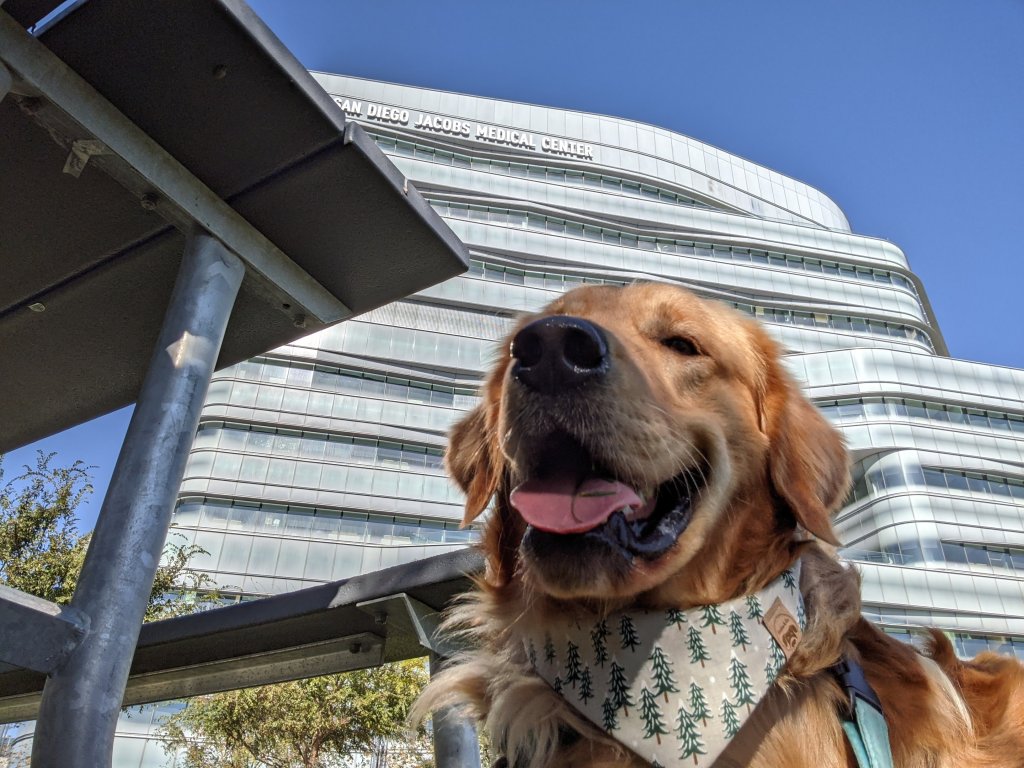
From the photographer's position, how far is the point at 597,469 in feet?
7.68

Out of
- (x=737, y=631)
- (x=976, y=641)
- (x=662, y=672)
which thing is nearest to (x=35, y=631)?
(x=662, y=672)

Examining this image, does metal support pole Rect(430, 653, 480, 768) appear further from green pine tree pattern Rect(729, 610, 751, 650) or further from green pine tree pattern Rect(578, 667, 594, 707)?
green pine tree pattern Rect(729, 610, 751, 650)

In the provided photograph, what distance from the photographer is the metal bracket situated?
5.19 meters

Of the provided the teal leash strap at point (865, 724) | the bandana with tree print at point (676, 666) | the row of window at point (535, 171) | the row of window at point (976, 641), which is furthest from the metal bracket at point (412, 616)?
the row of window at point (535, 171)

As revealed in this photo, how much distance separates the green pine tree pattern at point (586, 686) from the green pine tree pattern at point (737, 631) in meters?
0.45

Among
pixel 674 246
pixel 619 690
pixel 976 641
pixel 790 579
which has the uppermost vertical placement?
pixel 674 246

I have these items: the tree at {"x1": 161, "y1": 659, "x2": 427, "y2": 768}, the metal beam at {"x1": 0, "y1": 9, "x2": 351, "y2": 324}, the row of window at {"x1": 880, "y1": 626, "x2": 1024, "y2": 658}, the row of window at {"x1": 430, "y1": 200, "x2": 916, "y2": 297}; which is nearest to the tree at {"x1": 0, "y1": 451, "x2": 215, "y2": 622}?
the tree at {"x1": 161, "y1": 659, "x2": 427, "y2": 768}

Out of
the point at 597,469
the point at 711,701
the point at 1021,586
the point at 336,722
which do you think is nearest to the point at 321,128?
the point at 597,469

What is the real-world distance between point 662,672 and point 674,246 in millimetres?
58819

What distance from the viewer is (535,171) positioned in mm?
59594

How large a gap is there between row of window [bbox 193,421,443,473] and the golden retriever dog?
129 ft

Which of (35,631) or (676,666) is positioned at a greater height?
(35,631)

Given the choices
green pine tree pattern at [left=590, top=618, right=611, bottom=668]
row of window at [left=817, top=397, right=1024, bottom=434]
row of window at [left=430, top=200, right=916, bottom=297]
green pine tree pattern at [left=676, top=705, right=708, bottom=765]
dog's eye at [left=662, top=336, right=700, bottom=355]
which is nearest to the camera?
green pine tree pattern at [left=676, top=705, right=708, bottom=765]

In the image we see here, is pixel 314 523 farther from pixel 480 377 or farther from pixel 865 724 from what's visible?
pixel 865 724
